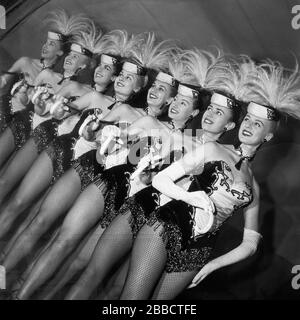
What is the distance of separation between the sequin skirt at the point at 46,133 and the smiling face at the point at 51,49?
36cm

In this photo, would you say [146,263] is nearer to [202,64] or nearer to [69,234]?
[69,234]

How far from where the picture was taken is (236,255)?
222 cm

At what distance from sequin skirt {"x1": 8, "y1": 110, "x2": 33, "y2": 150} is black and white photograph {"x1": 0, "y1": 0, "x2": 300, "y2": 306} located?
71 millimetres

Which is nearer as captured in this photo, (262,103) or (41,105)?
(262,103)

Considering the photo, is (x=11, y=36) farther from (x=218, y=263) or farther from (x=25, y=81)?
(x=218, y=263)

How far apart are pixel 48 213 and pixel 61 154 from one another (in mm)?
329

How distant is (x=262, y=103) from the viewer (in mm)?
2162

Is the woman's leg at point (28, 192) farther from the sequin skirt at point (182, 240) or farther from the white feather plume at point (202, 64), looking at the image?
the white feather plume at point (202, 64)

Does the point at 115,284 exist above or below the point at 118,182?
below

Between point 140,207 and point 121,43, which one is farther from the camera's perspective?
point 121,43

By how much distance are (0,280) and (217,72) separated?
160 cm

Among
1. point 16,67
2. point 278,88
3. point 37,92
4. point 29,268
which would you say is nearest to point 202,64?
point 278,88

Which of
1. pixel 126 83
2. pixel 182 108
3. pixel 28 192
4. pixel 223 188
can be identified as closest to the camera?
pixel 223 188
